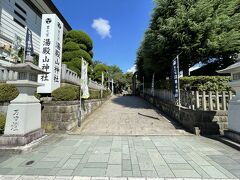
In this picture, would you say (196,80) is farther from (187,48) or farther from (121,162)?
(121,162)

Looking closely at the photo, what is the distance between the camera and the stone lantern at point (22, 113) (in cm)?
503

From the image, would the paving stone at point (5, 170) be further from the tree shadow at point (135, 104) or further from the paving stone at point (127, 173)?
the tree shadow at point (135, 104)

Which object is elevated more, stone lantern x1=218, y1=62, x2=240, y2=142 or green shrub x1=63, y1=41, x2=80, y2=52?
green shrub x1=63, y1=41, x2=80, y2=52

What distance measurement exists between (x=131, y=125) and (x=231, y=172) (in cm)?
521

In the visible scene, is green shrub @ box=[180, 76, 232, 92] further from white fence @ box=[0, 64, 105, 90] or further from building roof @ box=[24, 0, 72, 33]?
building roof @ box=[24, 0, 72, 33]

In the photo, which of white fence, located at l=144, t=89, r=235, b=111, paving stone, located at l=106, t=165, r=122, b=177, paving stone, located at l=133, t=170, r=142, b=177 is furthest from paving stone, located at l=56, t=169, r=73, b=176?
white fence, located at l=144, t=89, r=235, b=111

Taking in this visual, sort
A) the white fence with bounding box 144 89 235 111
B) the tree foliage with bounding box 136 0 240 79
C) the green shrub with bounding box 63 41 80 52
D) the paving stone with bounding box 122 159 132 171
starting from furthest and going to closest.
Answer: the green shrub with bounding box 63 41 80 52 → the tree foliage with bounding box 136 0 240 79 → the white fence with bounding box 144 89 235 111 → the paving stone with bounding box 122 159 132 171

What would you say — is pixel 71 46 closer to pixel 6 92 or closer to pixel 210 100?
pixel 6 92

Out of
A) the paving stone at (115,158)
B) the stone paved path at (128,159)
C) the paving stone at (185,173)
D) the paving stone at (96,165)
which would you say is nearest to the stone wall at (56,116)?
the stone paved path at (128,159)

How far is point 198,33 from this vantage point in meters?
9.52

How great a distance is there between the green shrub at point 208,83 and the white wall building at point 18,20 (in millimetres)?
10219

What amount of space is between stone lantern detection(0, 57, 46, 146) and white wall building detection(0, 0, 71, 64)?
458cm

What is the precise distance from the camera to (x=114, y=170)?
3738mm

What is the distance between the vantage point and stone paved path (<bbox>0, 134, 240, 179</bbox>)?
12.0ft
